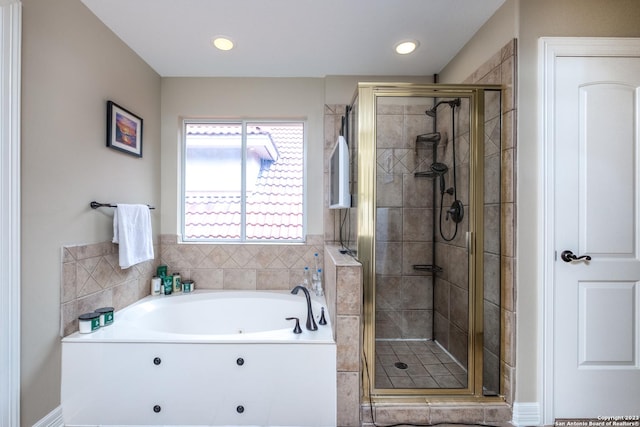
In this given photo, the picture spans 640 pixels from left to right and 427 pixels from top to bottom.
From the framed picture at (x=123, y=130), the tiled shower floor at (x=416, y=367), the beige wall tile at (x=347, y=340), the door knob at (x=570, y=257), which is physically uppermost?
the framed picture at (x=123, y=130)

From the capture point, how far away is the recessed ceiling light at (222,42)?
6.36ft

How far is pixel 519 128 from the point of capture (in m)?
1.53

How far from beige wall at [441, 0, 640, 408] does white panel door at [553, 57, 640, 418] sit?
0.10 meters

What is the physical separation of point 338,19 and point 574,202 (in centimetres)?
174

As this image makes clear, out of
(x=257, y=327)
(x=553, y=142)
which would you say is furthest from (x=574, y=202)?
(x=257, y=327)

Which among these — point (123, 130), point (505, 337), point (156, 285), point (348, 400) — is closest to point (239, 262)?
point (156, 285)

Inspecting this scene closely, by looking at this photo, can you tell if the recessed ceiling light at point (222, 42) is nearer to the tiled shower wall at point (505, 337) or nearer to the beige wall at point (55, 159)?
the beige wall at point (55, 159)

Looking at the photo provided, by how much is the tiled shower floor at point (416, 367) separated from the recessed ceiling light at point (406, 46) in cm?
206

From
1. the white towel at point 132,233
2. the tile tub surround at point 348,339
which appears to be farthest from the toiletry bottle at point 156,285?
the tile tub surround at point 348,339

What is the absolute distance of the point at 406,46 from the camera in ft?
6.68

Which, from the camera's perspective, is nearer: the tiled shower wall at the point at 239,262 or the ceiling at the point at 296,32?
Result: the ceiling at the point at 296,32

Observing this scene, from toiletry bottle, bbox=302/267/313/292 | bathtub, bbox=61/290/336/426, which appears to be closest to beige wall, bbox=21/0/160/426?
bathtub, bbox=61/290/336/426

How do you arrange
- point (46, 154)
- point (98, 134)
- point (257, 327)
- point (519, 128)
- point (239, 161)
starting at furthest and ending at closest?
point (239, 161) → point (257, 327) → point (98, 134) → point (519, 128) → point (46, 154)

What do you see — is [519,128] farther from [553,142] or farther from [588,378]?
[588,378]
